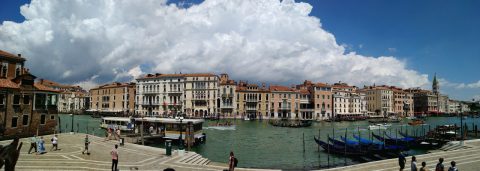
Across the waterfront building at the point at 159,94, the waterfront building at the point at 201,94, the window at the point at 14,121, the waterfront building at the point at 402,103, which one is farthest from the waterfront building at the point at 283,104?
the window at the point at 14,121

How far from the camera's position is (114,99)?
95.6 m

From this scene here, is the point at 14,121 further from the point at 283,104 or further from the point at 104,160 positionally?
the point at 283,104

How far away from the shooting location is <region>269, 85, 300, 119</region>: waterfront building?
82.4 meters

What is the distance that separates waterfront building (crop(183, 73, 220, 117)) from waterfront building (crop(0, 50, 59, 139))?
51214 mm

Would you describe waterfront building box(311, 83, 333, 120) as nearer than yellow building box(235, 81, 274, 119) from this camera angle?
No

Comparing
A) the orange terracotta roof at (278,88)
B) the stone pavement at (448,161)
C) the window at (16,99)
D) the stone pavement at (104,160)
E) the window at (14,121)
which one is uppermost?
the orange terracotta roof at (278,88)

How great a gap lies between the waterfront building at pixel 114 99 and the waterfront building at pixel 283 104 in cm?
3716

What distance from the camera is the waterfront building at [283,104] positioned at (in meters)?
82.4

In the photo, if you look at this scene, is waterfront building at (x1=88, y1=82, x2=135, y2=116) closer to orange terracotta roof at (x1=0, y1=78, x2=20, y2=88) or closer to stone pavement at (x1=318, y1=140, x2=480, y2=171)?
orange terracotta roof at (x1=0, y1=78, x2=20, y2=88)

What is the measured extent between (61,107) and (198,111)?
59126 mm

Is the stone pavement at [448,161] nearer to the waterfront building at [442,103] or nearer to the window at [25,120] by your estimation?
the window at [25,120]

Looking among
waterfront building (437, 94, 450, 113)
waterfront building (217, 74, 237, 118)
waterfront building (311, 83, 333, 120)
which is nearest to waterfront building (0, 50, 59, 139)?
waterfront building (217, 74, 237, 118)

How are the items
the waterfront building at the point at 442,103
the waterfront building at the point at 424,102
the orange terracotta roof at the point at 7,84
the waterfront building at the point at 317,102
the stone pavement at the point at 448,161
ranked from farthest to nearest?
1. the waterfront building at the point at 442,103
2. the waterfront building at the point at 424,102
3. the waterfront building at the point at 317,102
4. the orange terracotta roof at the point at 7,84
5. the stone pavement at the point at 448,161

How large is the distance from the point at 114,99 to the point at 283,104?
4740 centimetres
